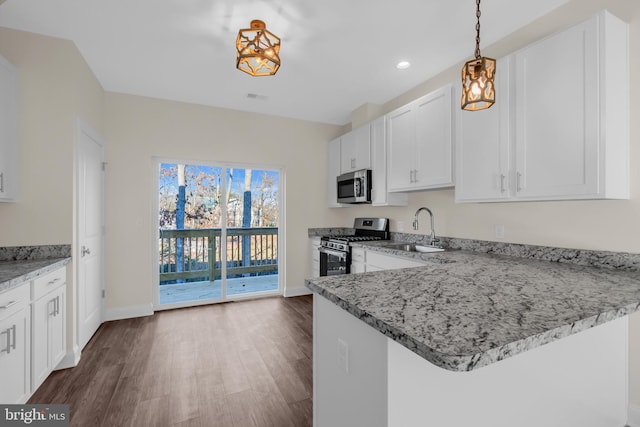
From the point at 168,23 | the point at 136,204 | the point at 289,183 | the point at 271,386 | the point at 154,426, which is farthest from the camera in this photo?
the point at 289,183

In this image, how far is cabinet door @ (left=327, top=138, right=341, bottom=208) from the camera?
456cm

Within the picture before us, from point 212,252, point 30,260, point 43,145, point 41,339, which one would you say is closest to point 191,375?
point 41,339

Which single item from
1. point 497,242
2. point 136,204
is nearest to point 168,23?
point 136,204

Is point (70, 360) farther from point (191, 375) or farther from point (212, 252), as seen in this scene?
point (212, 252)

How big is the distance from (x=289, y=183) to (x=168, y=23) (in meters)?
2.59

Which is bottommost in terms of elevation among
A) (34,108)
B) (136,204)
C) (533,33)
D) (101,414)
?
(101,414)

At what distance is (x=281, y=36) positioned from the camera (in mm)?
2467

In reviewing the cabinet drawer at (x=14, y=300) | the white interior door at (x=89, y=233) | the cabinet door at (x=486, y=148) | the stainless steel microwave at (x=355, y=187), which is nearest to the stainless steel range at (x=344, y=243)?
the stainless steel microwave at (x=355, y=187)

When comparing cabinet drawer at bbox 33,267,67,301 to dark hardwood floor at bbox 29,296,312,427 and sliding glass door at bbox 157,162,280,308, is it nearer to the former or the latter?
dark hardwood floor at bbox 29,296,312,427

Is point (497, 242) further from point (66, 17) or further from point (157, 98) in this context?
point (157, 98)

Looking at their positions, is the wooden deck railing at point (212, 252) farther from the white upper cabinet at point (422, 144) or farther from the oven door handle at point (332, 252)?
the white upper cabinet at point (422, 144)

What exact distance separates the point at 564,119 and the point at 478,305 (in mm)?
1566

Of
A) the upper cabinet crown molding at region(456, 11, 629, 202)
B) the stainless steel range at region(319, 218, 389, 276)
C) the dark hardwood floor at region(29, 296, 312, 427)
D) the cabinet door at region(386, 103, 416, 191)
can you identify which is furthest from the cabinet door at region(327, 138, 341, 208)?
the upper cabinet crown molding at region(456, 11, 629, 202)

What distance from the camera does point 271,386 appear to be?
2.17 m
